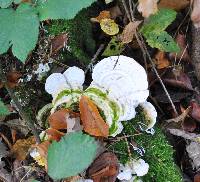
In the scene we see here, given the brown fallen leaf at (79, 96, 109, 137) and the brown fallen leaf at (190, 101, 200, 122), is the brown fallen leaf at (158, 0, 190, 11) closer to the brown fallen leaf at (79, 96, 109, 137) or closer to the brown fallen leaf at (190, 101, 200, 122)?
the brown fallen leaf at (190, 101, 200, 122)

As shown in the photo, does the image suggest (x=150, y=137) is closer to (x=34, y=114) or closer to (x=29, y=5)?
(x=34, y=114)

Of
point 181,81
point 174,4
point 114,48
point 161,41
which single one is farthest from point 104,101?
point 174,4

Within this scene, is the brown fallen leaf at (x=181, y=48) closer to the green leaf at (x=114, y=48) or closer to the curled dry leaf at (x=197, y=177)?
the green leaf at (x=114, y=48)

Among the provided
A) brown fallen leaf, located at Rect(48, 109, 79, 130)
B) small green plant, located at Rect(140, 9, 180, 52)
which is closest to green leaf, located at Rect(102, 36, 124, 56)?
small green plant, located at Rect(140, 9, 180, 52)

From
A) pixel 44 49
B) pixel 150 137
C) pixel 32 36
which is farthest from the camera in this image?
pixel 44 49

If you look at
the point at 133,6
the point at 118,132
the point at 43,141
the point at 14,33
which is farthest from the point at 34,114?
the point at 133,6

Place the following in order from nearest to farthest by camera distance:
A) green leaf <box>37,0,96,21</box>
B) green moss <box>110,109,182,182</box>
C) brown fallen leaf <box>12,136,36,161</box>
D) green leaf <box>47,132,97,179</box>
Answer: green leaf <box>47,132,97,179</box>
green leaf <box>37,0,96,21</box>
green moss <box>110,109,182,182</box>
brown fallen leaf <box>12,136,36,161</box>
